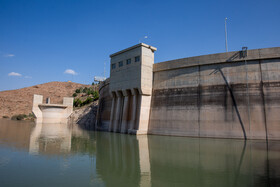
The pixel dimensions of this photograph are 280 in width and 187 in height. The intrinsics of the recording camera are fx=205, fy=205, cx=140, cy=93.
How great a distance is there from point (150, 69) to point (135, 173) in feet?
73.5

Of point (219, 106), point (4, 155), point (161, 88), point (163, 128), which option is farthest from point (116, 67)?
point (4, 155)

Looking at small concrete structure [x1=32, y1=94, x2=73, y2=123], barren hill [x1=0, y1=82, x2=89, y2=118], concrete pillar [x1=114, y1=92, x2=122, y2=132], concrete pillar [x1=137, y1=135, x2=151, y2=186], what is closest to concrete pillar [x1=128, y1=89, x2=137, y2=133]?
concrete pillar [x1=114, y1=92, x2=122, y2=132]

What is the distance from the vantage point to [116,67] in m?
35.6

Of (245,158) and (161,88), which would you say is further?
(161,88)

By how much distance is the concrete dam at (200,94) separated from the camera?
76.2 feet

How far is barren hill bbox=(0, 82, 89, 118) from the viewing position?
110 metres

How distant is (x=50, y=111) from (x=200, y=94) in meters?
51.5

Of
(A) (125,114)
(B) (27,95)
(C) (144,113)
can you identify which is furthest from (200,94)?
(B) (27,95)

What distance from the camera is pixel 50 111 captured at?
6359 centimetres

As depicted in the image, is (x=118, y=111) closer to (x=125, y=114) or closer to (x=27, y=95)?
(x=125, y=114)

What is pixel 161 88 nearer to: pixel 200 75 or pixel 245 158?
pixel 200 75

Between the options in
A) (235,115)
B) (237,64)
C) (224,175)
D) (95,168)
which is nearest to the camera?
(224,175)

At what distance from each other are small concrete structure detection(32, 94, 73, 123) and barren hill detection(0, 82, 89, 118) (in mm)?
53549

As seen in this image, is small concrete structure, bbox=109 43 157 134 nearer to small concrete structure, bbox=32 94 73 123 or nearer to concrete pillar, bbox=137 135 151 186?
concrete pillar, bbox=137 135 151 186
